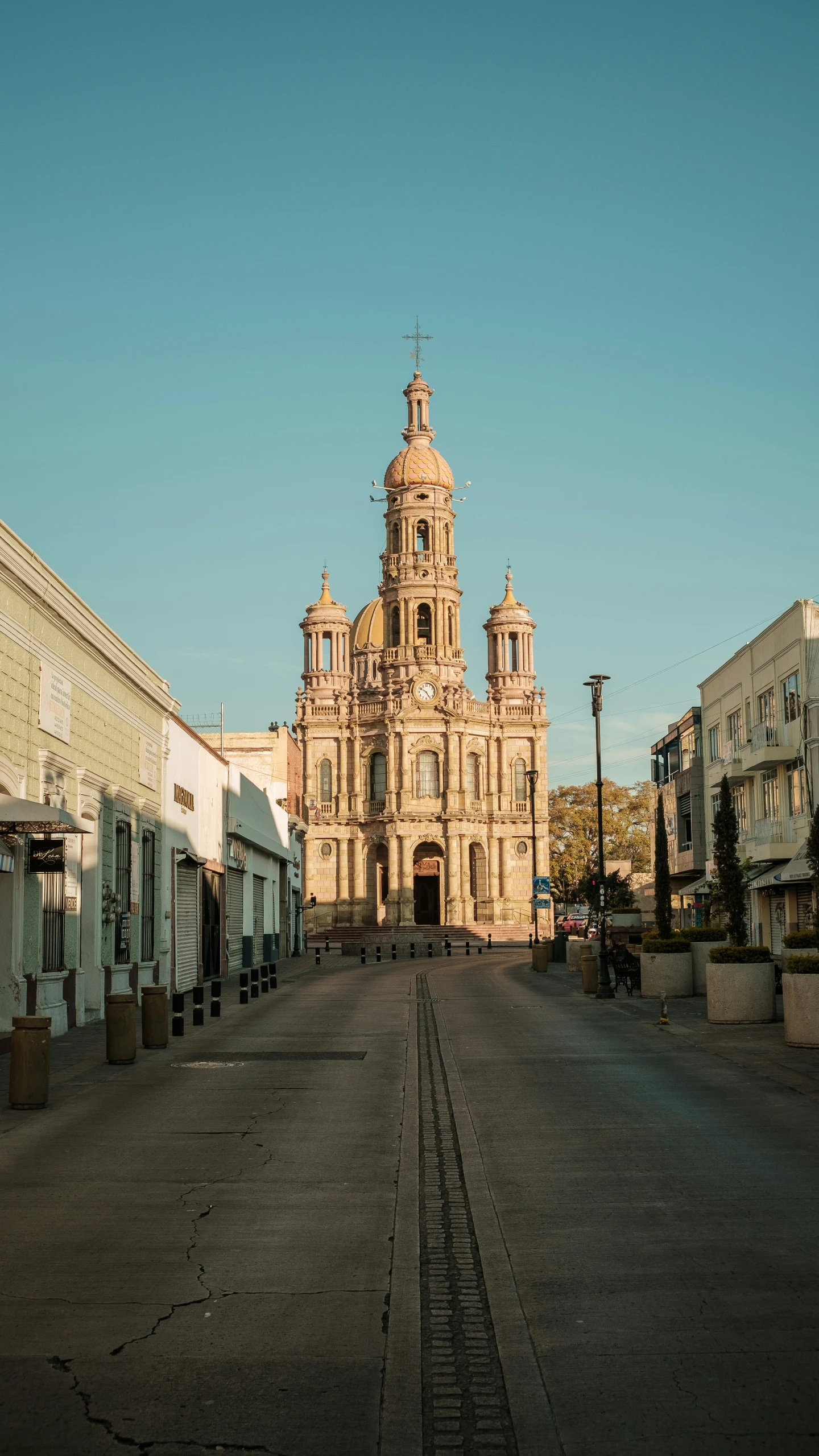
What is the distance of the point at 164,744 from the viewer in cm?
3397

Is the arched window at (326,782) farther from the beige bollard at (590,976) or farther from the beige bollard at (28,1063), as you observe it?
the beige bollard at (28,1063)

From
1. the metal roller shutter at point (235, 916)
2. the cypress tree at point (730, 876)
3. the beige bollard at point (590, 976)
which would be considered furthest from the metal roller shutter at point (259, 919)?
the cypress tree at point (730, 876)

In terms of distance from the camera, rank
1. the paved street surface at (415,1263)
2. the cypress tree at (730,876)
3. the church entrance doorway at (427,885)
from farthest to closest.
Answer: the church entrance doorway at (427,885), the cypress tree at (730,876), the paved street surface at (415,1263)

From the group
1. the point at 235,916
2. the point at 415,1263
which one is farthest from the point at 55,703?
the point at 235,916

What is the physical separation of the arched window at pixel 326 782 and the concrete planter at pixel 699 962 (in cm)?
6405

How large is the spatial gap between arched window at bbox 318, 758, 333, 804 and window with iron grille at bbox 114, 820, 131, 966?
6454 centimetres

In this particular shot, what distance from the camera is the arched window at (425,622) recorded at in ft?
313

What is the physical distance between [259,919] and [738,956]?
32121 millimetres

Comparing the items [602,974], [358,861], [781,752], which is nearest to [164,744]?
[602,974]

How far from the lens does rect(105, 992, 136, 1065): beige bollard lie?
17844 mm

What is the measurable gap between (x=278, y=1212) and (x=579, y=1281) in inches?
103

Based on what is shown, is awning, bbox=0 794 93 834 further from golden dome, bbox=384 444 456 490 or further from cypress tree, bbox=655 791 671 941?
golden dome, bbox=384 444 456 490

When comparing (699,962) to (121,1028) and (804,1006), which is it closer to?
(804,1006)

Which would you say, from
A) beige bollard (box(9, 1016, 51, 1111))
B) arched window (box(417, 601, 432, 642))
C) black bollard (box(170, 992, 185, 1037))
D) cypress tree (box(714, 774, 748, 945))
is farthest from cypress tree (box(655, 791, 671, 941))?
arched window (box(417, 601, 432, 642))
